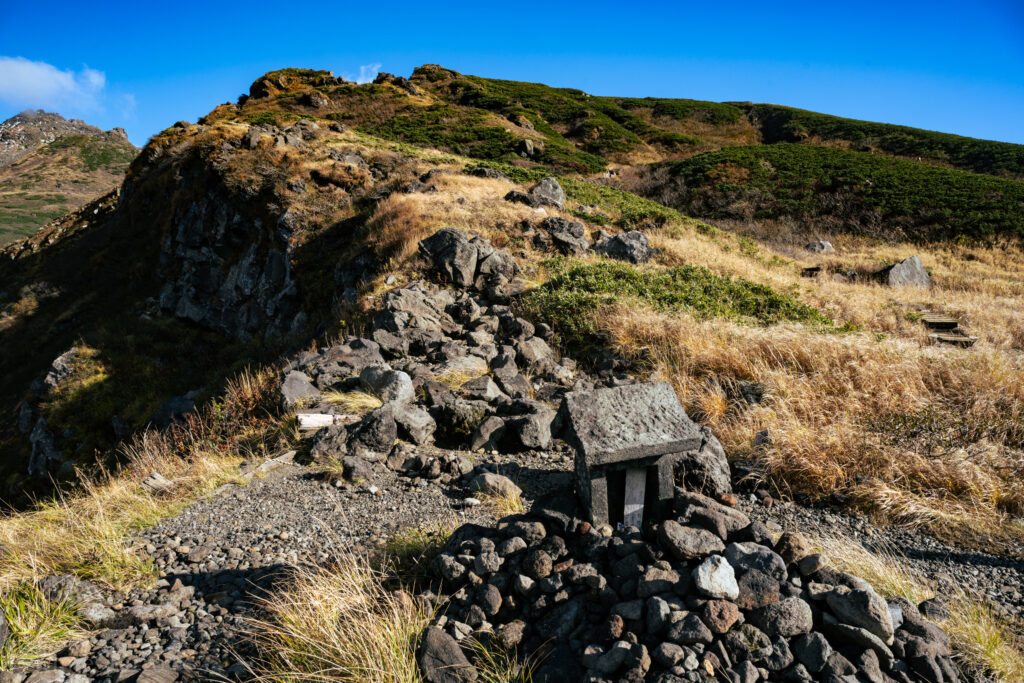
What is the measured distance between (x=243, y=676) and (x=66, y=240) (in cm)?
4610

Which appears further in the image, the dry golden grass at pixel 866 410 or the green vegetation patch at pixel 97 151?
the green vegetation patch at pixel 97 151

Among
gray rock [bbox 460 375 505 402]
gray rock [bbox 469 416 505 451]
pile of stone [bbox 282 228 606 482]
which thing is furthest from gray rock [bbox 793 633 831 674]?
gray rock [bbox 460 375 505 402]

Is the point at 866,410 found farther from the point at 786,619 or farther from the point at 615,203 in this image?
the point at 615,203

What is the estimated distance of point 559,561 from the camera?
3.23 meters

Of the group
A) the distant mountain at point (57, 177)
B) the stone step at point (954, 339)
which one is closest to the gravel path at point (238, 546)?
the stone step at point (954, 339)

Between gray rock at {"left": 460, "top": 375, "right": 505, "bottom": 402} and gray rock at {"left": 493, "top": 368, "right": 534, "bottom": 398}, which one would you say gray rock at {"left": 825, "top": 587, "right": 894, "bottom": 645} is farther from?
gray rock at {"left": 493, "top": 368, "right": 534, "bottom": 398}

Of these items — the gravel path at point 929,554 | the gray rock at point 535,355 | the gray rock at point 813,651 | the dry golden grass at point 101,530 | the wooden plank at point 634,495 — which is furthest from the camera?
the gray rock at point 535,355

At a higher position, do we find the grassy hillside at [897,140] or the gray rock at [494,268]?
the grassy hillside at [897,140]

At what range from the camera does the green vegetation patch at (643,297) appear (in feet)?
34.4

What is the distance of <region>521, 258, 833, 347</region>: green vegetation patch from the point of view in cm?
1050

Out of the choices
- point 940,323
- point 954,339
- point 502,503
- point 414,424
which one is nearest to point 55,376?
point 414,424

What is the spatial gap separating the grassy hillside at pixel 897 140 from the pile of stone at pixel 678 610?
1761 inches

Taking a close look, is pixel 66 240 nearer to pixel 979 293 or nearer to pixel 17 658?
pixel 17 658

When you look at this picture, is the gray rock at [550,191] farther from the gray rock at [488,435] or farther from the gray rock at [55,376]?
the gray rock at [55,376]
